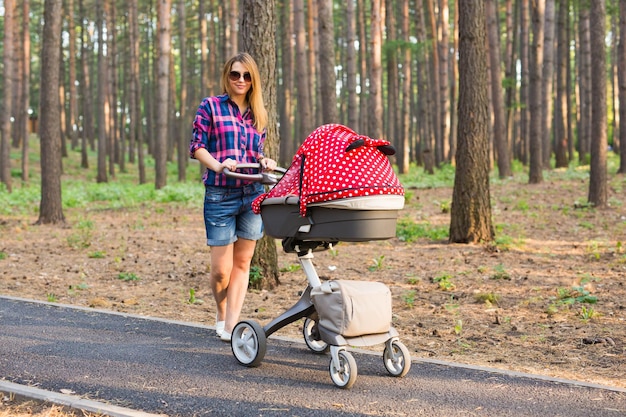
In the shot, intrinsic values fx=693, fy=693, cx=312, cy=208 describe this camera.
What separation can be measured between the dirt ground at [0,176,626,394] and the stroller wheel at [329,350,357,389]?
1.31m

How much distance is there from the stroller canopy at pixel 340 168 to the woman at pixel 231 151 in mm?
728

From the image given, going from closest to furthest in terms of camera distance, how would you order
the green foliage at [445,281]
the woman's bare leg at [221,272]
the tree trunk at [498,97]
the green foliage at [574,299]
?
the woman's bare leg at [221,272] < the green foliage at [574,299] < the green foliage at [445,281] < the tree trunk at [498,97]

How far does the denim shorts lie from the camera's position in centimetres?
550

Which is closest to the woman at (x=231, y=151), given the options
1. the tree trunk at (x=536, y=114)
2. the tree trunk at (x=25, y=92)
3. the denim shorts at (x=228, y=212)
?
the denim shorts at (x=228, y=212)

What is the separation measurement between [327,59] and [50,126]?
7307 millimetres

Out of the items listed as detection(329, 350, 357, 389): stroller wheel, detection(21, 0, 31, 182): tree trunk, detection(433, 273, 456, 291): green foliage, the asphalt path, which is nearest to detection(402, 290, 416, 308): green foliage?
detection(433, 273, 456, 291): green foliage

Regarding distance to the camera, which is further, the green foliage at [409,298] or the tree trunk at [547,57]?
the tree trunk at [547,57]

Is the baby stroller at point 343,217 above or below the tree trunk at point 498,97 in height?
below

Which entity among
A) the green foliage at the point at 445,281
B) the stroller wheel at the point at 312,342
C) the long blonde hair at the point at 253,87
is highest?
the long blonde hair at the point at 253,87

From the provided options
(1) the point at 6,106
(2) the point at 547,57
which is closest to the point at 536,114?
(2) the point at 547,57

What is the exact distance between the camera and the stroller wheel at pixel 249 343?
16.5ft

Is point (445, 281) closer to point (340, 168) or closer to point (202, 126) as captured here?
point (202, 126)

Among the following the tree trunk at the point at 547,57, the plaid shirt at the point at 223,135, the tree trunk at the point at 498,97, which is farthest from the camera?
the tree trunk at the point at 498,97

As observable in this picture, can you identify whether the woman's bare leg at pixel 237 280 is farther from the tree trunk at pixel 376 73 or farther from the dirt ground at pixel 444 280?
the tree trunk at pixel 376 73
